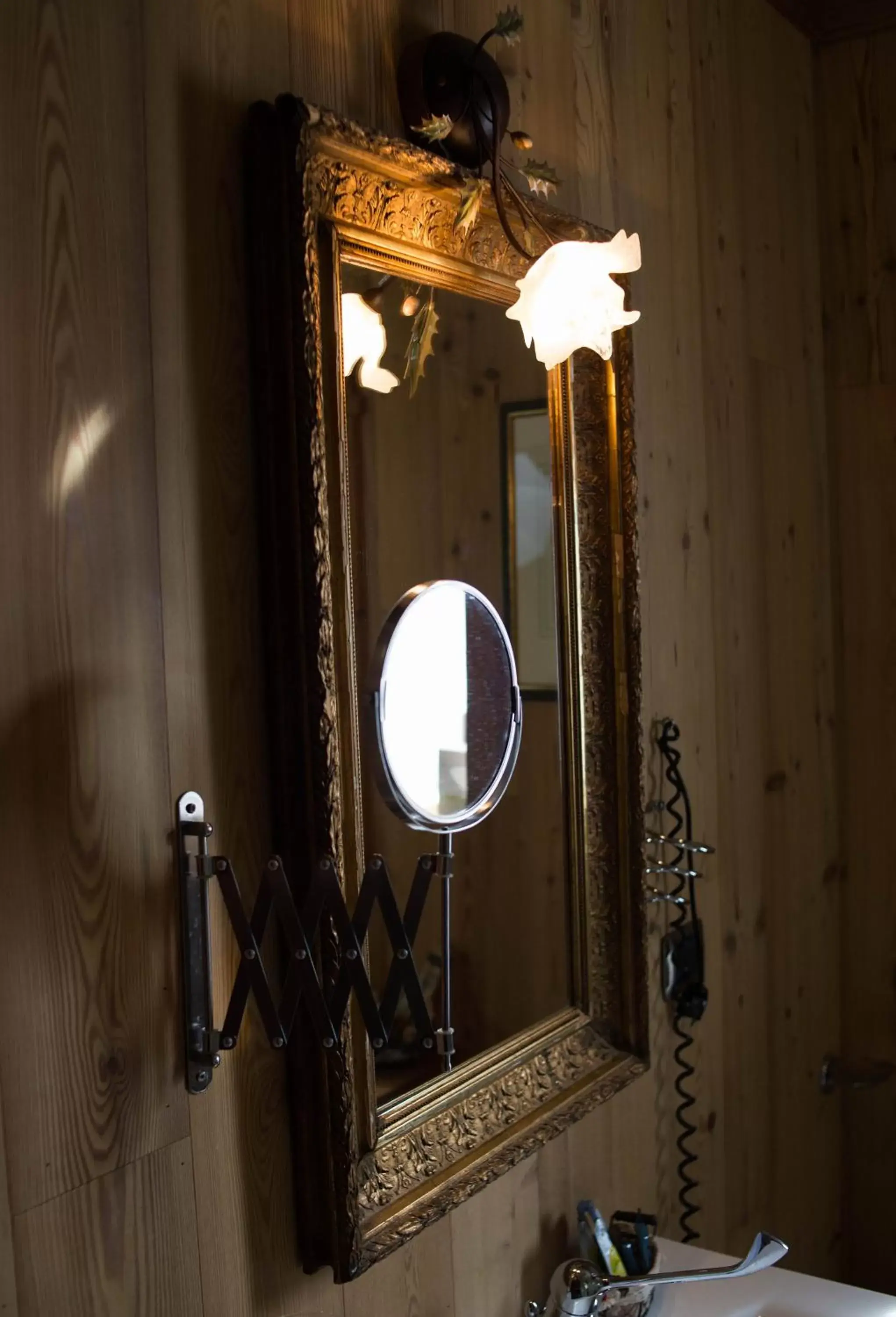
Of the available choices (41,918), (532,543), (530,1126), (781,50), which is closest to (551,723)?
(532,543)

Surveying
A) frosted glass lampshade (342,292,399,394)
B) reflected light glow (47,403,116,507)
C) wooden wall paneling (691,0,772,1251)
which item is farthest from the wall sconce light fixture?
wooden wall paneling (691,0,772,1251)

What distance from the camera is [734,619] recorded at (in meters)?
2.11

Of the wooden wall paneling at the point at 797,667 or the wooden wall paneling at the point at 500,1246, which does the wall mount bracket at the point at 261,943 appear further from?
the wooden wall paneling at the point at 797,667

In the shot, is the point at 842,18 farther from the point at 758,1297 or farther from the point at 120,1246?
the point at 120,1246

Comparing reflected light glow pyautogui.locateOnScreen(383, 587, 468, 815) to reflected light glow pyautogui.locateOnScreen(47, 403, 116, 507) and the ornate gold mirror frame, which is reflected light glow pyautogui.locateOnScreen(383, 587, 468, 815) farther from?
reflected light glow pyautogui.locateOnScreen(47, 403, 116, 507)

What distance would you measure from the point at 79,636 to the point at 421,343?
0.52m

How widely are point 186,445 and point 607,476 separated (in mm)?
687

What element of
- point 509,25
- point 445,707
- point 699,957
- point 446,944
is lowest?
point 699,957

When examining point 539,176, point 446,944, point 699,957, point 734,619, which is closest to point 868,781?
point 734,619

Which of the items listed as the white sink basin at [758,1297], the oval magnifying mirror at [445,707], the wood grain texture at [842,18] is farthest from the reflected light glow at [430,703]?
the wood grain texture at [842,18]

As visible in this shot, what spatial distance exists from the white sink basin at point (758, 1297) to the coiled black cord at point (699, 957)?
1.01ft

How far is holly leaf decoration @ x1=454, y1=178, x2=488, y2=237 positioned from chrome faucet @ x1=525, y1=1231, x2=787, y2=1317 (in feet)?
3.68

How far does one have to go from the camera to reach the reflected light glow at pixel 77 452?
0.96 metres

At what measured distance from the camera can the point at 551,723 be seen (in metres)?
1.55
